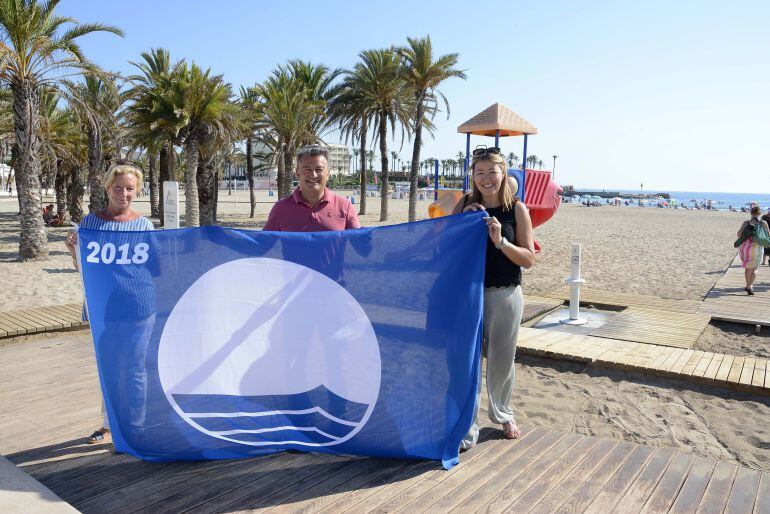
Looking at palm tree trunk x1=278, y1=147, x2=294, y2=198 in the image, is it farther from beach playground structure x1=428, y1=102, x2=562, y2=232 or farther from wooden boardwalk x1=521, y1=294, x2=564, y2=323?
wooden boardwalk x1=521, y1=294, x2=564, y2=323

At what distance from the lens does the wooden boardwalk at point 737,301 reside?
834 cm

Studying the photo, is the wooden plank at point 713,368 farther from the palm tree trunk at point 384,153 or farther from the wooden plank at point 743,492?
the palm tree trunk at point 384,153

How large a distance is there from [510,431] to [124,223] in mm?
2844

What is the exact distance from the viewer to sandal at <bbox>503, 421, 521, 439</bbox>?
3.75 m

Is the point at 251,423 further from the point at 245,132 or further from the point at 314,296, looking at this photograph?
the point at 245,132

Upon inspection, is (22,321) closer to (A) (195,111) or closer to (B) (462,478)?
(B) (462,478)

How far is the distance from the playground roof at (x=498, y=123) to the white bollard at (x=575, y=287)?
4.16 m

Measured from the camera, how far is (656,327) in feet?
24.7

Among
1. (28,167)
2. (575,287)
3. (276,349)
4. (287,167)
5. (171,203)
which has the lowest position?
(575,287)

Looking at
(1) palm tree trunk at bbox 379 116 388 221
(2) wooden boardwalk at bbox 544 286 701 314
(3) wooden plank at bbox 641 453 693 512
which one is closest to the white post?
(2) wooden boardwalk at bbox 544 286 701 314

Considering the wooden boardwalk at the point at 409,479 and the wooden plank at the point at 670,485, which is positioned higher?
the wooden boardwalk at the point at 409,479

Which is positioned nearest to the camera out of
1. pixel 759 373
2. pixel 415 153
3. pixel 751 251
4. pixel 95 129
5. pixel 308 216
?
pixel 308 216

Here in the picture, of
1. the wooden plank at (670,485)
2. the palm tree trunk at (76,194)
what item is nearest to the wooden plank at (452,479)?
the wooden plank at (670,485)

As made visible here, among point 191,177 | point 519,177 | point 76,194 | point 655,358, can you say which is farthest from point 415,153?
point 655,358
